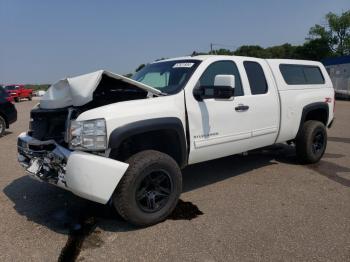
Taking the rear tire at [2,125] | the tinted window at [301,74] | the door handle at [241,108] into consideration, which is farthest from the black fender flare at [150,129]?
the rear tire at [2,125]

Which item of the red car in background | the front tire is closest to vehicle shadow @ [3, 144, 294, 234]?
the front tire

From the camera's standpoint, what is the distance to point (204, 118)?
14.6ft

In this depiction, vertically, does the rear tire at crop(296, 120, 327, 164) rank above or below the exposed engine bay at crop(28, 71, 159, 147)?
below

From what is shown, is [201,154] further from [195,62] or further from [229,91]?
[195,62]

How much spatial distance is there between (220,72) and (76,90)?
2.03 meters

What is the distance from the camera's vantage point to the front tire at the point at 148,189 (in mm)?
3668

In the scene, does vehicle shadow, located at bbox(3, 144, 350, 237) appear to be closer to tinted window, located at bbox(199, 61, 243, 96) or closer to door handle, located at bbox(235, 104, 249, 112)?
door handle, located at bbox(235, 104, 249, 112)

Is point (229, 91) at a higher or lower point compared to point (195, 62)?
lower

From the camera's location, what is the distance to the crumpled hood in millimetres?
3846

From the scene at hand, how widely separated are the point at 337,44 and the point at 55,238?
77.3 metres

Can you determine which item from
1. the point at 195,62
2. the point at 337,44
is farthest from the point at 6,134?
the point at 337,44

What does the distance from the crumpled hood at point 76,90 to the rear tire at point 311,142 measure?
10.6 feet

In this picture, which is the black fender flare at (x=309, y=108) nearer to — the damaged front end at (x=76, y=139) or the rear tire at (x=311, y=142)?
the rear tire at (x=311, y=142)

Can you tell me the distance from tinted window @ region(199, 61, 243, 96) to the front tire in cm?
128
